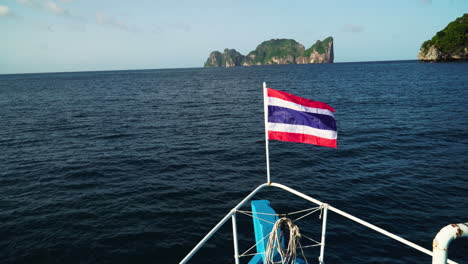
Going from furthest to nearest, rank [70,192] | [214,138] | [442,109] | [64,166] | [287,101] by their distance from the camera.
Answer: [442,109] → [214,138] → [64,166] → [70,192] → [287,101]

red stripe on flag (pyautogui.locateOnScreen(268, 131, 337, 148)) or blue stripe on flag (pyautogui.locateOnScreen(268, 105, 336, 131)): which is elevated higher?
blue stripe on flag (pyautogui.locateOnScreen(268, 105, 336, 131))

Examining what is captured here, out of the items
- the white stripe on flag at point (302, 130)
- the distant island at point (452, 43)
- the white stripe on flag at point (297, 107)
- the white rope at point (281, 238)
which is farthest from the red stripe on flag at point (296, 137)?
the distant island at point (452, 43)

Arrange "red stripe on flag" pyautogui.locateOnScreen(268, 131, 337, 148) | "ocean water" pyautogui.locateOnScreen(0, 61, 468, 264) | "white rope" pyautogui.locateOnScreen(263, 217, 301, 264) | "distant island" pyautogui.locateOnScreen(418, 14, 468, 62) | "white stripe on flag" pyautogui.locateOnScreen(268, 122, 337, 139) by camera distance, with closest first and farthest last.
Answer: "white rope" pyautogui.locateOnScreen(263, 217, 301, 264) → "white stripe on flag" pyautogui.locateOnScreen(268, 122, 337, 139) → "red stripe on flag" pyautogui.locateOnScreen(268, 131, 337, 148) → "ocean water" pyautogui.locateOnScreen(0, 61, 468, 264) → "distant island" pyautogui.locateOnScreen(418, 14, 468, 62)

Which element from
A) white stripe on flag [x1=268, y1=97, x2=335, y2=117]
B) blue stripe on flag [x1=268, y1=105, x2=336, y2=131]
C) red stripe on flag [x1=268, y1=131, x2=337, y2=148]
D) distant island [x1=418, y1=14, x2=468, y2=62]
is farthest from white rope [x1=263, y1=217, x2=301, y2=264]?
distant island [x1=418, y1=14, x2=468, y2=62]

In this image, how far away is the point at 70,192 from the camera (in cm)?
1994

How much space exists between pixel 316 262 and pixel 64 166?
24173 millimetres

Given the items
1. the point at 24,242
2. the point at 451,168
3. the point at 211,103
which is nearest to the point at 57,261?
the point at 24,242

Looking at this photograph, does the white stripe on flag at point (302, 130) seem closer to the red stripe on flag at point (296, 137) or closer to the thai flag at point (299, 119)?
the thai flag at point (299, 119)

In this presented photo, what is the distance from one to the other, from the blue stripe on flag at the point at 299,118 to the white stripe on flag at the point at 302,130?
0.36ft

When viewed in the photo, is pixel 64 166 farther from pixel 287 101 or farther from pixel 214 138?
pixel 287 101


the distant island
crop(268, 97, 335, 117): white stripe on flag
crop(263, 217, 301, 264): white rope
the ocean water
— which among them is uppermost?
the distant island

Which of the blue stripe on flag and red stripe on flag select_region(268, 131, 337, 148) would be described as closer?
the blue stripe on flag

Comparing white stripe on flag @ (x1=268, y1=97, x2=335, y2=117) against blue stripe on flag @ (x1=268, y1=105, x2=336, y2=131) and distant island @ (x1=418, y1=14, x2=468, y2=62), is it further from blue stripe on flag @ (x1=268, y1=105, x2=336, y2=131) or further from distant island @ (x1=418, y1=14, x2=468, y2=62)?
distant island @ (x1=418, y1=14, x2=468, y2=62)

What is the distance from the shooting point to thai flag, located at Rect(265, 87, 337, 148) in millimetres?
8773
